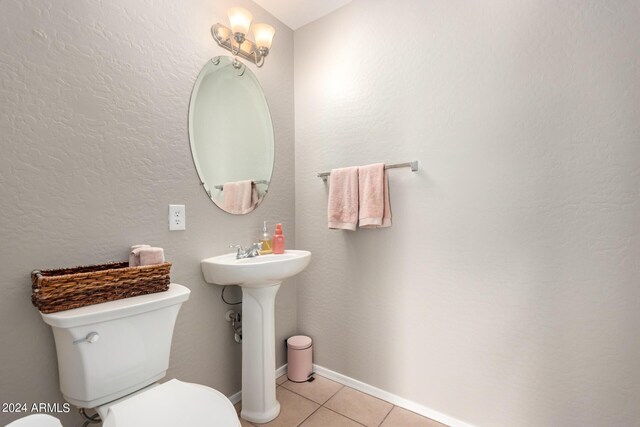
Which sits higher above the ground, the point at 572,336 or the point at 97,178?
the point at 97,178

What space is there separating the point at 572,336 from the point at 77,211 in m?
2.03

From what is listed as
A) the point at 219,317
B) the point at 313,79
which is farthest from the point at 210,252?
the point at 313,79

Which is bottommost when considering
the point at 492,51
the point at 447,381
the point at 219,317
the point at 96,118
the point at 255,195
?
the point at 447,381

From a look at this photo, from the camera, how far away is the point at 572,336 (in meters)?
1.25

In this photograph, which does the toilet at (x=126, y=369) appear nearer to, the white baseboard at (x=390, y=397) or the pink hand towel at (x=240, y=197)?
the pink hand towel at (x=240, y=197)

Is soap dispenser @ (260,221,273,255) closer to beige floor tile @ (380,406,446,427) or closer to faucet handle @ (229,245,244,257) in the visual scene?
faucet handle @ (229,245,244,257)

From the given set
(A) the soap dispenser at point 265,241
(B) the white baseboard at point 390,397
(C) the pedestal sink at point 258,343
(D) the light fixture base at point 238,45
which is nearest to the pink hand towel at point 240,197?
(A) the soap dispenser at point 265,241

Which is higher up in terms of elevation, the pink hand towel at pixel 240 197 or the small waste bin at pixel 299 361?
the pink hand towel at pixel 240 197

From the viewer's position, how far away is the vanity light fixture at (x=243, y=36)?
1587 millimetres

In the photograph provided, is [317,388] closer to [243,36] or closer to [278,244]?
[278,244]

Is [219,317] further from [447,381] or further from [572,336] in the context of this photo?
[572,336]

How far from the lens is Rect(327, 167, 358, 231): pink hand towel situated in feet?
5.66

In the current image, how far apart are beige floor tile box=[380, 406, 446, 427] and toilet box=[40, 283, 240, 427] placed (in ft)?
3.32

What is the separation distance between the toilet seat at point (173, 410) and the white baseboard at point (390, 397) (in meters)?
1.12
